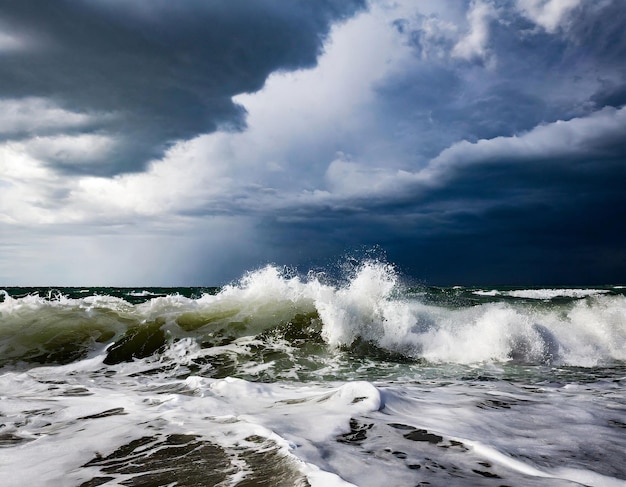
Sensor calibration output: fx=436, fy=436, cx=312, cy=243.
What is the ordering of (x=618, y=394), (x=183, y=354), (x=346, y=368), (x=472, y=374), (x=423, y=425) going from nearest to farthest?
(x=423, y=425)
(x=618, y=394)
(x=472, y=374)
(x=346, y=368)
(x=183, y=354)

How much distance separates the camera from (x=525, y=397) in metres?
5.92

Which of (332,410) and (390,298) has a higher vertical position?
(390,298)

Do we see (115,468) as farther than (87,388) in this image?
No

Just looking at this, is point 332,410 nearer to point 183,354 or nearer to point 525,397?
point 525,397

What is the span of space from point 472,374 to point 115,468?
6763 mm

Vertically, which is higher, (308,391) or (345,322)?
(345,322)

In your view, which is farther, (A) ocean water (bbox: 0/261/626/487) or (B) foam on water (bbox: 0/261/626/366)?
(B) foam on water (bbox: 0/261/626/366)

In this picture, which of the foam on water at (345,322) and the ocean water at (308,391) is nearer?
the ocean water at (308,391)

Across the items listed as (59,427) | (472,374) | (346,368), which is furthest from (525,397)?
(59,427)

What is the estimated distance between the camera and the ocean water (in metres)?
3.12

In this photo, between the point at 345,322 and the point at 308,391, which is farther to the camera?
the point at 345,322

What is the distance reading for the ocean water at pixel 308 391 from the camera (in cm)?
312

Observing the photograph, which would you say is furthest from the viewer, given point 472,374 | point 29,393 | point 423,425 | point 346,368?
point 346,368

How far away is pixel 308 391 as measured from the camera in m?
6.28
